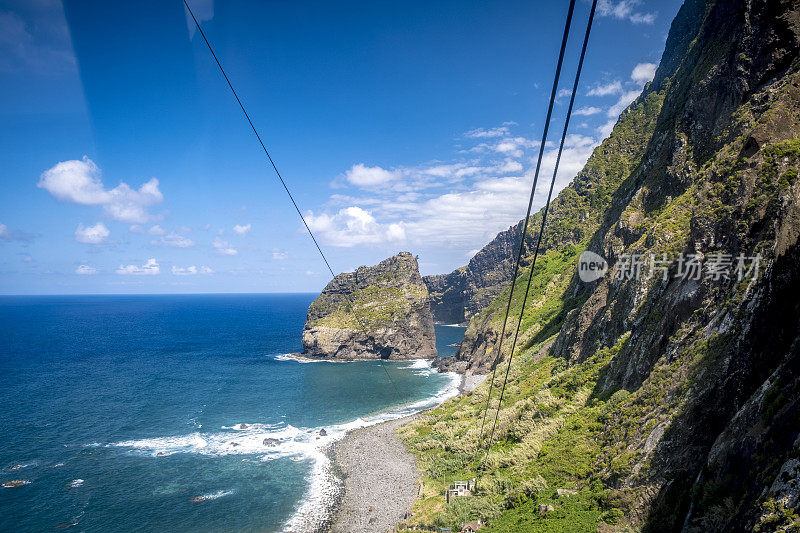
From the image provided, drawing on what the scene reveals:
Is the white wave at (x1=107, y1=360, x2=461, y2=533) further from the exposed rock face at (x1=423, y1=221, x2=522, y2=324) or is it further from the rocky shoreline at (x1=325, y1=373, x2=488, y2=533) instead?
the exposed rock face at (x1=423, y1=221, x2=522, y2=324)

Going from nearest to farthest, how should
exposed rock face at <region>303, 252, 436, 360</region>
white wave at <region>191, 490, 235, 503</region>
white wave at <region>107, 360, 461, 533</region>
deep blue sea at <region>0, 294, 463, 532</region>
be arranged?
deep blue sea at <region>0, 294, 463, 532</region> → white wave at <region>191, 490, 235, 503</region> → white wave at <region>107, 360, 461, 533</region> → exposed rock face at <region>303, 252, 436, 360</region>

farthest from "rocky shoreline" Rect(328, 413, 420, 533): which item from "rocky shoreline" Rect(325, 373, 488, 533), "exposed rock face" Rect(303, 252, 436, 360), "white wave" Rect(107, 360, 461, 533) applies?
"exposed rock face" Rect(303, 252, 436, 360)

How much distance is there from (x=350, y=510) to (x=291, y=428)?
24.5m

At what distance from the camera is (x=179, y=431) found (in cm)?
5478

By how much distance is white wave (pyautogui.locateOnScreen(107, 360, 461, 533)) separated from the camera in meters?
38.1

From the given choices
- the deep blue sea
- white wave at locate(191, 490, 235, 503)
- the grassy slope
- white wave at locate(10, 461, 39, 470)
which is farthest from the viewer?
white wave at locate(10, 461, 39, 470)

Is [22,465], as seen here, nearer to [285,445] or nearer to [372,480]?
[285,445]

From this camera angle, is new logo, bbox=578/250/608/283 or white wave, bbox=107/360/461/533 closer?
white wave, bbox=107/360/461/533

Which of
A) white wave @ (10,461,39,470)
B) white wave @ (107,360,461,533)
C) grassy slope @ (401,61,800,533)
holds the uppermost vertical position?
grassy slope @ (401,61,800,533)

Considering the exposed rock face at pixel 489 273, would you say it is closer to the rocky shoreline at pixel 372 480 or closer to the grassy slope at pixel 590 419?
the rocky shoreline at pixel 372 480

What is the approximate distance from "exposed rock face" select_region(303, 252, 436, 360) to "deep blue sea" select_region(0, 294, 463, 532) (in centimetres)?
774

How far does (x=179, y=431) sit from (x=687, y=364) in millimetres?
61435

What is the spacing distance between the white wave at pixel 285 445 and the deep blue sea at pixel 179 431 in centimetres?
20

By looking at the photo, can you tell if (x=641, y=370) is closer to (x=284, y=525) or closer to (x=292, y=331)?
(x=284, y=525)
